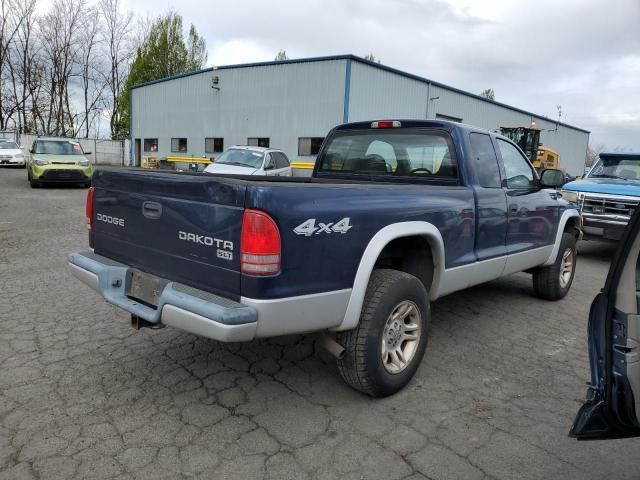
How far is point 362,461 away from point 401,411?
61 cm

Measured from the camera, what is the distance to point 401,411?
122 inches

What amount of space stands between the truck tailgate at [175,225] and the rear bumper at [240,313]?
12cm

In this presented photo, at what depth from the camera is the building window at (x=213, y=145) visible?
25883mm

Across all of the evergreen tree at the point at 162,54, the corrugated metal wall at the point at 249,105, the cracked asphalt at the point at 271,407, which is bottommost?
the cracked asphalt at the point at 271,407

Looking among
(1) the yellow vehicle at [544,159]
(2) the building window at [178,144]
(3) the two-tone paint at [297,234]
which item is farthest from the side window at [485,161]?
(2) the building window at [178,144]

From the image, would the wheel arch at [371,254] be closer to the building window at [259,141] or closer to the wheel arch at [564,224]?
the wheel arch at [564,224]

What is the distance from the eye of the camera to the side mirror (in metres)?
4.94

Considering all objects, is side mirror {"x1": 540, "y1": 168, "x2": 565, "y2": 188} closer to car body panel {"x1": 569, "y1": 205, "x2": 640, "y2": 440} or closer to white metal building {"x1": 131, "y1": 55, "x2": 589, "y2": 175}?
car body panel {"x1": 569, "y1": 205, "x2": 640, "y2": 440}

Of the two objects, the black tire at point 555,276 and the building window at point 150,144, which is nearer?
the black tire at point 555,276

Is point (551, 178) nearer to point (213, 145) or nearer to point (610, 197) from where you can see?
point (610, 197)

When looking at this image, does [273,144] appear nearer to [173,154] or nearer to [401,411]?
[173,154]

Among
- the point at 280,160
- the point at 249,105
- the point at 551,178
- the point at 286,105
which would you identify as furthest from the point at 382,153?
the point at 249,105

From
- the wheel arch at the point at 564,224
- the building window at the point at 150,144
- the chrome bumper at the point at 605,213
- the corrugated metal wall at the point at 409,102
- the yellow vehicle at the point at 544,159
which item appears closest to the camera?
the wheel arch at the point at 564,224

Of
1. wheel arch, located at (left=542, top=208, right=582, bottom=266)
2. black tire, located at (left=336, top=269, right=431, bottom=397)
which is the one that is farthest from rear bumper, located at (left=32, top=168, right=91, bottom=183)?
black tire, located at (left=336, top=269, right=431, bottom=397)
